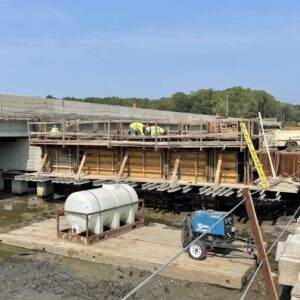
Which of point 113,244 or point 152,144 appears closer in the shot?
point 113,244

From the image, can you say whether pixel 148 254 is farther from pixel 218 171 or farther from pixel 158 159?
pixel 158 159

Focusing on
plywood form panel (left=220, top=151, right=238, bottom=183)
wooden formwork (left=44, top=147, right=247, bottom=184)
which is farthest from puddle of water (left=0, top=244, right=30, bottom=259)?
plywood form panel (left=220, top=151, right=238, bottom=183)

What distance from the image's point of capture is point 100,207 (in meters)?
16.0

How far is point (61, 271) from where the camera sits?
1352 cm

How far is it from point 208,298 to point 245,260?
2.47 meters

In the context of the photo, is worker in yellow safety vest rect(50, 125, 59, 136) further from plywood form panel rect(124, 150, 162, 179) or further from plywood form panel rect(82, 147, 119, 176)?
plywood form panel rect(124, 150, 162, 179)

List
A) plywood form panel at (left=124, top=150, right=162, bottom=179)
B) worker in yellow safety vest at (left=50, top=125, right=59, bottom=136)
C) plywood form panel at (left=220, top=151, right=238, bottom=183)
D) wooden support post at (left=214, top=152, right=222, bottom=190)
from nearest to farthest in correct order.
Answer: wooden support post at (left=214, top=152, right=222, bottom=190)
plywood form panel at (left=220, top=151, right=238, bottom=183)
plywood form panel at (left=124, top=150, right=162, bottom=179)
worker in yellow safety vest at (left=50, top=125, right=59, bottom=136)

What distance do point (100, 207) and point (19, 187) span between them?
1636cm

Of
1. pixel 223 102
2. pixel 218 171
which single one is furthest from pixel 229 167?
pixel 223 102

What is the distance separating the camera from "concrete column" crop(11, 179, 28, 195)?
30.3m

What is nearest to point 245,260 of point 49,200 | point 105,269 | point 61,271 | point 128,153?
point 105,269

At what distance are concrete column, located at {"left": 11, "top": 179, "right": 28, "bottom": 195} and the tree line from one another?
75.3 m

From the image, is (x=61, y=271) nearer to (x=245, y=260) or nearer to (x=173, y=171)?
(x=245, y=260)

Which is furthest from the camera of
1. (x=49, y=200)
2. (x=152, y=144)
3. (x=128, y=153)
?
(x=49, y=200)
